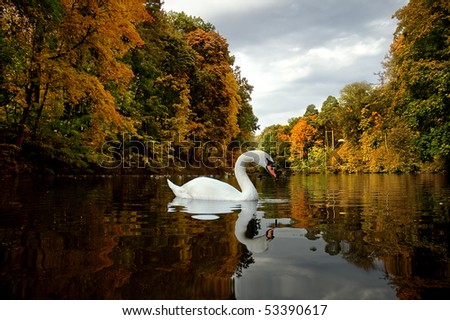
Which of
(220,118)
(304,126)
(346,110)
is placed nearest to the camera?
(220,118)

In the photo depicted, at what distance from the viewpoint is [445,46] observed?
57.3 feet

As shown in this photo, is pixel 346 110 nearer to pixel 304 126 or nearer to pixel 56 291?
pixel 304 126

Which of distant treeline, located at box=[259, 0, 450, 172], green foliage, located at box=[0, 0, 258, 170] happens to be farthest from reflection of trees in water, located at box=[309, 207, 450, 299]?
distant treeline, located at box=[259, 0, 450, 172]

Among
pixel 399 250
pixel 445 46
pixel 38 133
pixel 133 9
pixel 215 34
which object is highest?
pixel 215 34

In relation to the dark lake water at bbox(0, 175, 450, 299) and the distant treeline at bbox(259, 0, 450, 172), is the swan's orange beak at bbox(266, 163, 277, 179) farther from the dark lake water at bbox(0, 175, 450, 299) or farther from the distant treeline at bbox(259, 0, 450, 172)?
the distant treeline at bbox(259, 0, 450, 172)

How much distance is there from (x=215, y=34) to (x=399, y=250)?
3458 cm

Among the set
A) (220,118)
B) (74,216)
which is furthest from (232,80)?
(74,216)

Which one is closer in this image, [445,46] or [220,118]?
[445,46]

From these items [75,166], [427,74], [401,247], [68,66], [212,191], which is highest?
[427,74]

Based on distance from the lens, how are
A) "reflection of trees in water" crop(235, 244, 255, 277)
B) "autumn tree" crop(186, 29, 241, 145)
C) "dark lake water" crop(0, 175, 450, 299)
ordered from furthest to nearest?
"autumn tree" crop(186, 29, 241, 145) < "reflection of trees in water" crop(235, 244, 255, 277) < "dark lake water" crop(0, 175, 450, 299)

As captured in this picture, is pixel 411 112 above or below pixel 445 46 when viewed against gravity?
below

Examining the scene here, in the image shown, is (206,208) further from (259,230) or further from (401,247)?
(401,247)

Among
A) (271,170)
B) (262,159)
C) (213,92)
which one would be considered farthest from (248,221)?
(213,92)

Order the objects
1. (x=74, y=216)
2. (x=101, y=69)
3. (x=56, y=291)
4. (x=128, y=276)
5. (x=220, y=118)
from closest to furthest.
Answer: (x=56, y=291), (x=128, y=276), (x=74, y=216), (x=101, y=69), (x=220, y=118)
